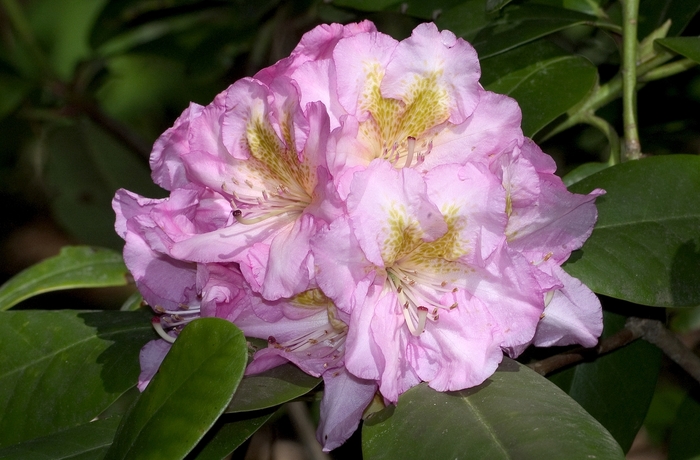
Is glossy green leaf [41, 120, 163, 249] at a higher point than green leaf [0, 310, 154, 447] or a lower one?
lower

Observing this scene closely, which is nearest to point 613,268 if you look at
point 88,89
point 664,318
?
point 664,318

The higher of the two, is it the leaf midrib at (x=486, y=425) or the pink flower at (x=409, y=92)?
the pink flower at (x=409, y=92)

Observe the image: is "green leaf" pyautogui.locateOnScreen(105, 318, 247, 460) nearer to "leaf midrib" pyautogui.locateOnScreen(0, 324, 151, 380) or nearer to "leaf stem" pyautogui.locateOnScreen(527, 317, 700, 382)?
"leaf midrib" pyautogui.locateOnScreen(0, 324, 151, 380)

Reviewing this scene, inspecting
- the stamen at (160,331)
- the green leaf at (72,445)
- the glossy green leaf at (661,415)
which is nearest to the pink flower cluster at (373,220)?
the stamen at (160,331)

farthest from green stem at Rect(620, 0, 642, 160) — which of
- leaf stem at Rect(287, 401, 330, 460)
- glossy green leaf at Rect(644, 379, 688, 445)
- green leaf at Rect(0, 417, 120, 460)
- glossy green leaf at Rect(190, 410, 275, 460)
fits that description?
glossy green leaf at Rect(644, 379, 688, 445)

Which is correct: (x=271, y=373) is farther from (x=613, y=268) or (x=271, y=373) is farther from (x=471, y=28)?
(x=471, y=28)

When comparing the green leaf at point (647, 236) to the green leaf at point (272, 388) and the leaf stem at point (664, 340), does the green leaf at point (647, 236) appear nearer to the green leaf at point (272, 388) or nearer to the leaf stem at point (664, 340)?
the leaf stem at point (664, 340)
